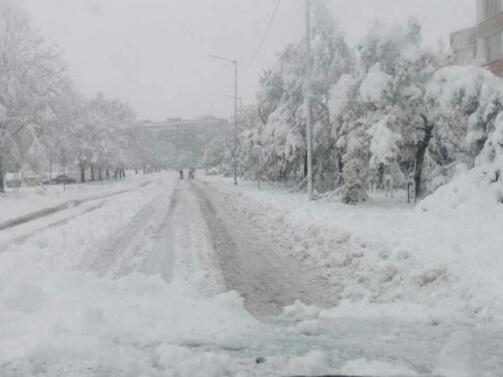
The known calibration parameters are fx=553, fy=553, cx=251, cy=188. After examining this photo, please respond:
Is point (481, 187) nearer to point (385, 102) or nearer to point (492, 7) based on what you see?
point (385, 102)

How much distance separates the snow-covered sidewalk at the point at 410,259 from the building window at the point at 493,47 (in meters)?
17.5

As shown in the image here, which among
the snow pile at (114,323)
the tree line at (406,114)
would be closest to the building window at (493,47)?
the tree line at (406,114)

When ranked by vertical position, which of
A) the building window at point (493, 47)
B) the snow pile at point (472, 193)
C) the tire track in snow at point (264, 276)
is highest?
the building window at point (493, 47)

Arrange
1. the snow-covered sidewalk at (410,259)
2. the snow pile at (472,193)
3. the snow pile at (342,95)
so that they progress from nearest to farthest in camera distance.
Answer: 1. the snow-covered sidewalk at (410,259)
2. the snow pile at (472,193)
3. the snow pile at (342,95)

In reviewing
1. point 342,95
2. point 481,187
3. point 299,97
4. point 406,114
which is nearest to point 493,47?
point 299,97

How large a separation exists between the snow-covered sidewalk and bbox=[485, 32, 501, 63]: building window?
57.5 feet

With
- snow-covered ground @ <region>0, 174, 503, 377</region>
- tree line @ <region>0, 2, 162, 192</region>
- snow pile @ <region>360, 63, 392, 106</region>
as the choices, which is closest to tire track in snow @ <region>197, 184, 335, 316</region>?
snow-covered ground @ <region>0, 174, 503, 377</region>

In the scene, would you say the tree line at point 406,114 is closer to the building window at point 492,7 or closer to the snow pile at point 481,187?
the snow pile at point 481,187

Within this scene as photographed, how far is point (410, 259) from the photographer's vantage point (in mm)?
9062

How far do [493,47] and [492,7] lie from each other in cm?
227

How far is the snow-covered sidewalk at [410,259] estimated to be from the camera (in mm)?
6742

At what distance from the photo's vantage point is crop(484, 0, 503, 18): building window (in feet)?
96.0

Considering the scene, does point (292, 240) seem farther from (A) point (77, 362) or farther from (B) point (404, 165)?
(B) point (404, 165)

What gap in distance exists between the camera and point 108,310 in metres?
6.11
